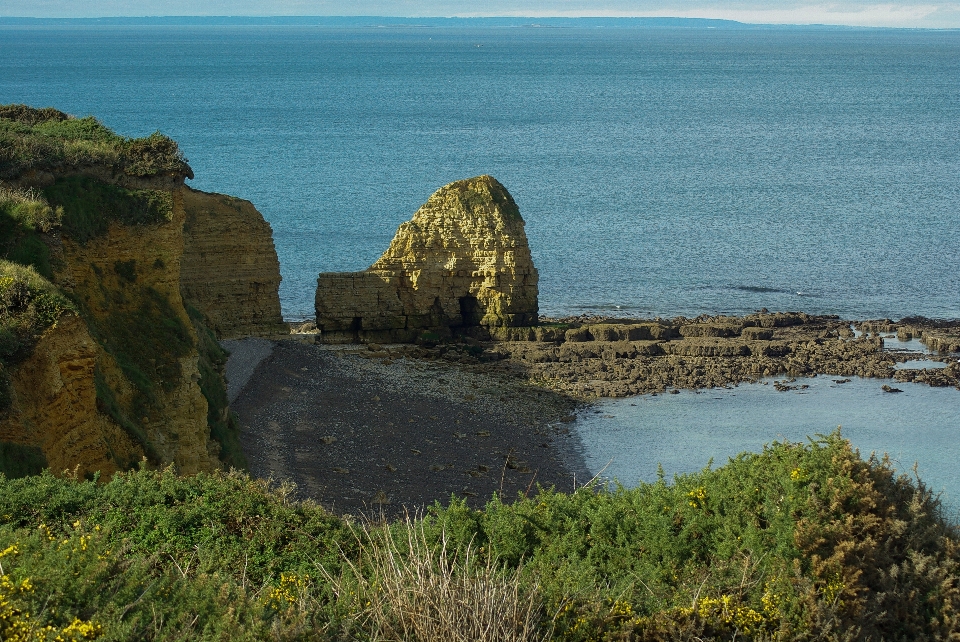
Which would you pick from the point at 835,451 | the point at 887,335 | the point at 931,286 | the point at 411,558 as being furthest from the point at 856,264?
the point at 411,558

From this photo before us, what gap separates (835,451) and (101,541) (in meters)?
8.12

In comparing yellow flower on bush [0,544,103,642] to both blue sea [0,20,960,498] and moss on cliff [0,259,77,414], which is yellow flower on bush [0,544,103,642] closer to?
moss on cliff [0,259,77,414]

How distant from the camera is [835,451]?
13414mm

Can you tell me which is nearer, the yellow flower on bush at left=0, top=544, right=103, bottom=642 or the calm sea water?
the yellow flower on bush at left=0, top=544, right=103, bottom=642

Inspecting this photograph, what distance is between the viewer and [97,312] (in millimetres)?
22219

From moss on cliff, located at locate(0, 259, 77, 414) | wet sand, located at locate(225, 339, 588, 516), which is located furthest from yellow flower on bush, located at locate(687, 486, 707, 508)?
wet sand, located at locate(225, 339, 588, 516)

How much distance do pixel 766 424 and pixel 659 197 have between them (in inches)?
1805

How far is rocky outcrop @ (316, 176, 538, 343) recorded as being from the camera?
42.1 meters

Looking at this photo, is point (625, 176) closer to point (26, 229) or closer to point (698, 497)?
point (26, 229)

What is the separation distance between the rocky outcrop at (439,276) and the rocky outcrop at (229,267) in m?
2.73

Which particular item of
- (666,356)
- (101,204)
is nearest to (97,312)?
(101,204)

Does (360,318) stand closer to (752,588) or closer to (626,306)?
(626,306)

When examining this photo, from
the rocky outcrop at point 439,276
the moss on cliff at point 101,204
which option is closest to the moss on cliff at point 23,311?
the moss on cliff at point 101,204

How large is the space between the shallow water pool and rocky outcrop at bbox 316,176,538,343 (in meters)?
7.60
